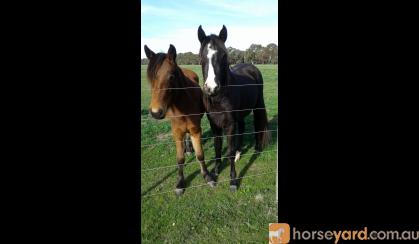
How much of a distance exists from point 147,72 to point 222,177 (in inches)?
69.5

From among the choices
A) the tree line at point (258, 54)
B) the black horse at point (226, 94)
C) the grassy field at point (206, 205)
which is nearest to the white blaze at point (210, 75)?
the black horse at point (226, 94)

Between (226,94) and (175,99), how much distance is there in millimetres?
572

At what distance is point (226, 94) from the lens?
3.45m

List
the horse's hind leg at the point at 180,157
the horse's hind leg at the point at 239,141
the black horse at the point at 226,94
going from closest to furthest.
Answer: the black horse at the point at 226,94
the horse's hind leg at the point at 180,157
the horse's hind leg at the point at 239,141

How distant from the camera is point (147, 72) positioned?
2.84 m

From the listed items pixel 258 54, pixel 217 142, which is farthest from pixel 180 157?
pixel 258 54

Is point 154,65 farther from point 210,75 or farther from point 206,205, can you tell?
point 206,205

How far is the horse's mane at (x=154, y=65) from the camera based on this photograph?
111 inches

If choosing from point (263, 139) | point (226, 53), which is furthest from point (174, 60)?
point (263, 139)
